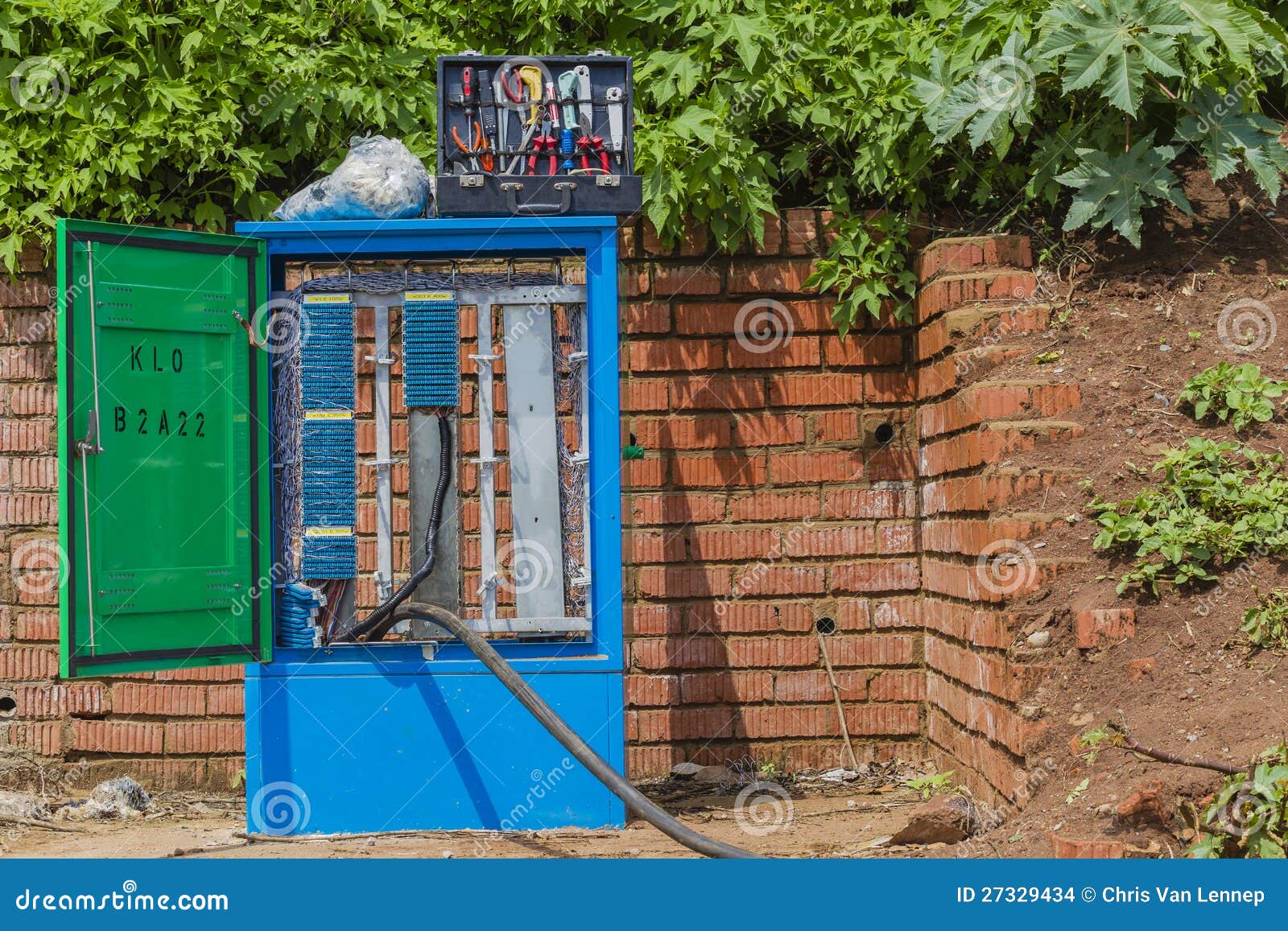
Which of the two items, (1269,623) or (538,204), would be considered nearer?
(1269,623)

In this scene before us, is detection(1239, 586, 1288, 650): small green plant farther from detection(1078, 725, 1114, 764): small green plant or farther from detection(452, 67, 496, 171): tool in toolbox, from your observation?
detection(452, 67, 496, 171): tool in toolbox

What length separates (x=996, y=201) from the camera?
545 centimetres

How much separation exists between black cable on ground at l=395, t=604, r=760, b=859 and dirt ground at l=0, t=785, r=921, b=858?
0.29m

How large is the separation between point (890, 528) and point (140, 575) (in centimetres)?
305

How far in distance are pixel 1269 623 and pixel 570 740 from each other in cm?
224

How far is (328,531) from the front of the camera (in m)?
4.78

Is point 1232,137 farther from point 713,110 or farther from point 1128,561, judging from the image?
point 713,110

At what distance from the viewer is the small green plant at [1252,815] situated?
325 centimetres

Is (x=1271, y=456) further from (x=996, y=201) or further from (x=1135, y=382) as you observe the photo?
(x=996, y=201)

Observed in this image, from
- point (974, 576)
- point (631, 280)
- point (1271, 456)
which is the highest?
point (631, 280)

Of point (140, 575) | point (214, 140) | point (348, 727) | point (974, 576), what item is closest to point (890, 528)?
point (974, 576)

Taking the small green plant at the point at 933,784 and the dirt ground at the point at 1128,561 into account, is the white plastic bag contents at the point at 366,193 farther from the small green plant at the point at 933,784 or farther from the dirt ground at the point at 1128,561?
the small green plant at the point at 933,784

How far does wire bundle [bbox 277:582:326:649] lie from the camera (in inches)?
187

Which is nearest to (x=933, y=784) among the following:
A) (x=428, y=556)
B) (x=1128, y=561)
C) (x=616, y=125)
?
(x=1128, y=561)
